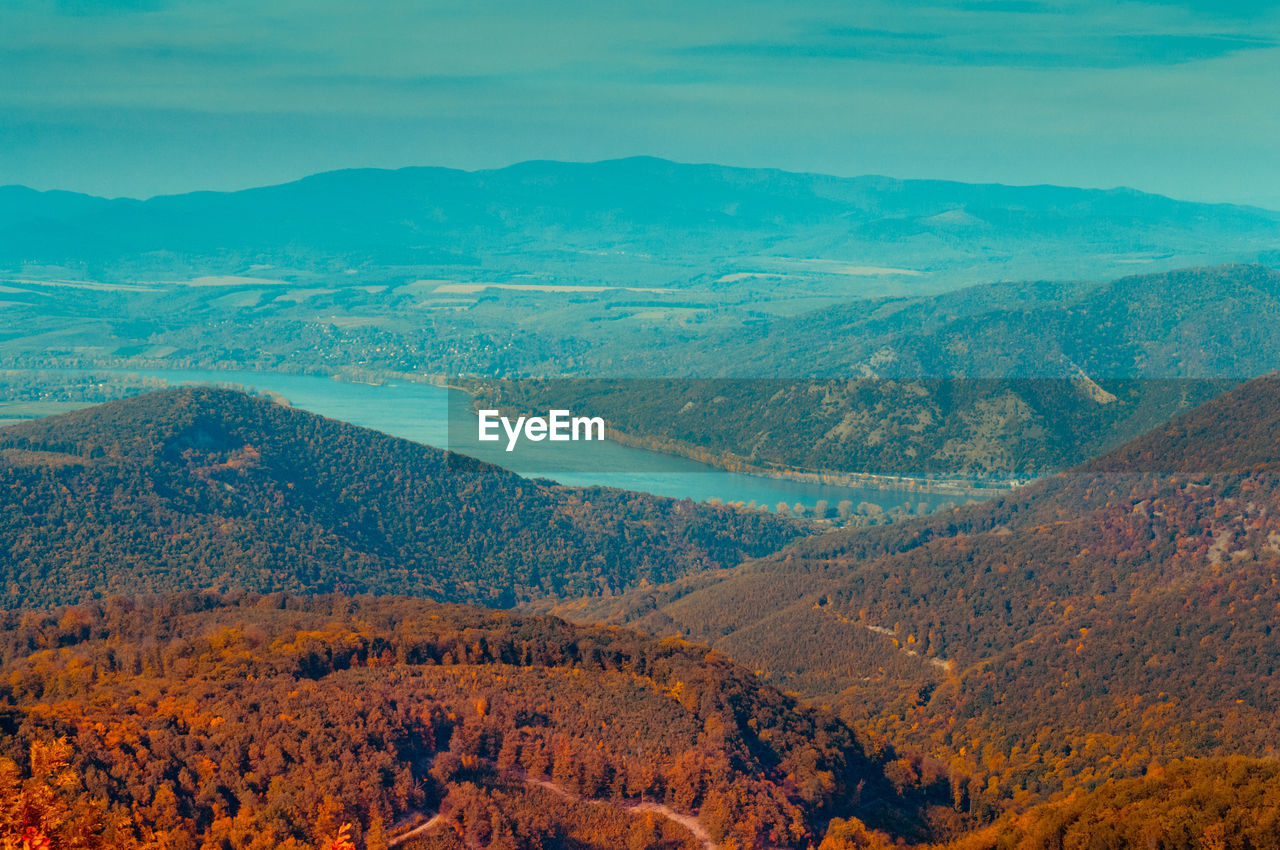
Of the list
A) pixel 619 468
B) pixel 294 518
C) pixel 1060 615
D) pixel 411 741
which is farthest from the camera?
pixel 619 468

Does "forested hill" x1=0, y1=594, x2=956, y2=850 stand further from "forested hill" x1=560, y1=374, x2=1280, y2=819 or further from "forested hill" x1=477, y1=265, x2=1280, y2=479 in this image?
"forested hill" x1=477, y1=265, x2=1280, y2=479

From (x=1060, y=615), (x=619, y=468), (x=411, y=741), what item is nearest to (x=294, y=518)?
(x=1060, y=615)

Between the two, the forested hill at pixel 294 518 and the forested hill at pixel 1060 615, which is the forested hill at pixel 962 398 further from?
the forested hill at pixel 1060 615

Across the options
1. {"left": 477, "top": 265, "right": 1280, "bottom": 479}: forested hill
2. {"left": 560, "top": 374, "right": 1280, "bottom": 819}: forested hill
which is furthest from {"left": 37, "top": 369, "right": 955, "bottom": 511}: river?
{"left": 560, "top": 374, "right": 1280, "bottom": 819}: forested hill

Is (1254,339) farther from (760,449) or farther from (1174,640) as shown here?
(1174,640)

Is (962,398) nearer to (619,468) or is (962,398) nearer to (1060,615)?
(619,468)
